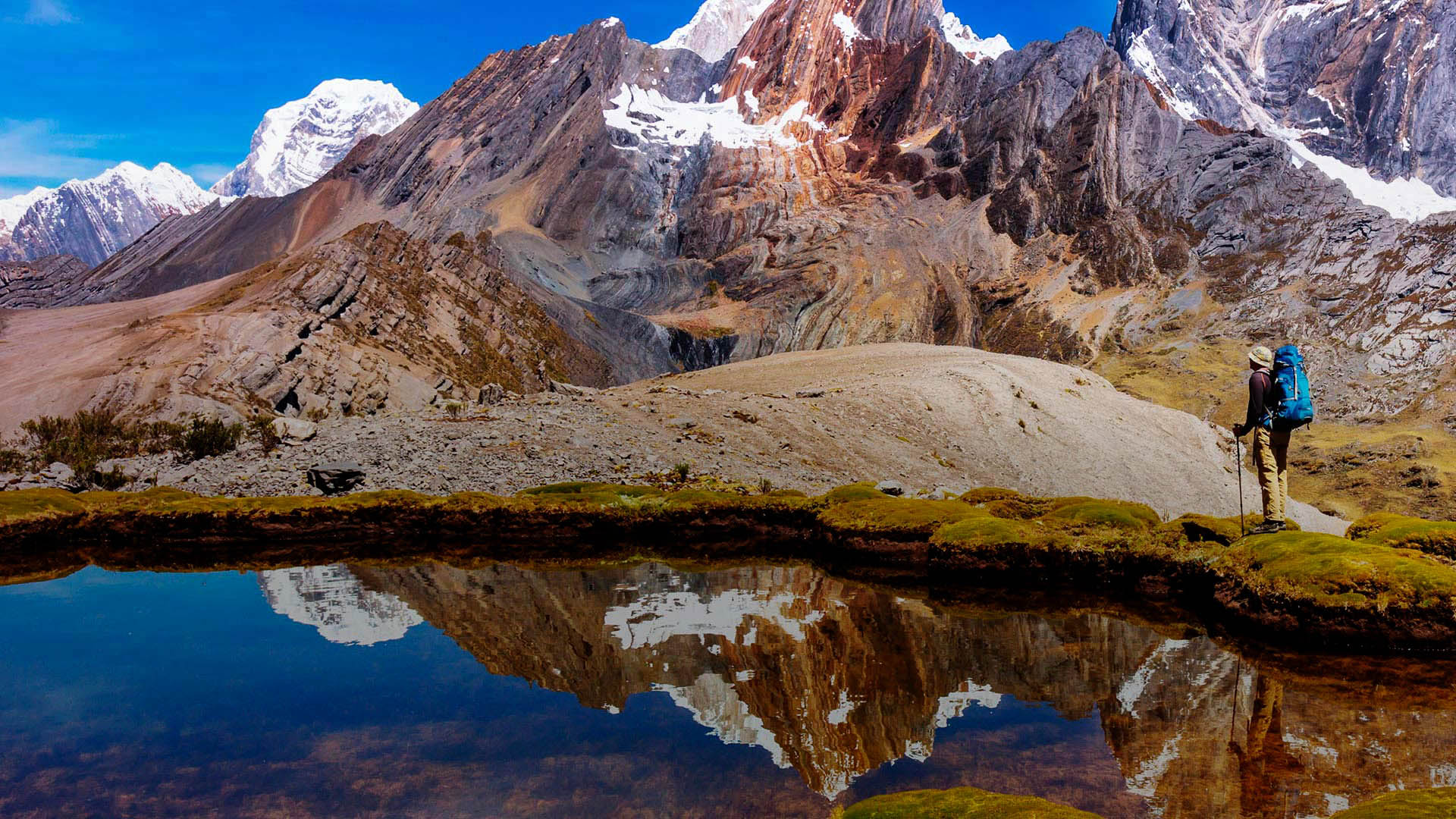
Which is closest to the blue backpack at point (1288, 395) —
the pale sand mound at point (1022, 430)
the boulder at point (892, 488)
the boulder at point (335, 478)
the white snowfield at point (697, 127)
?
the boulder at point (892, 488)

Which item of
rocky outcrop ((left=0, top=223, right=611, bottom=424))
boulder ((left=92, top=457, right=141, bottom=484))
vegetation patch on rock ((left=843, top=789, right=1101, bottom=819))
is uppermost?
rocky outcrop ((left=0, top=223, right=611, bottom=424))

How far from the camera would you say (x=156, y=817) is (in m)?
8.06

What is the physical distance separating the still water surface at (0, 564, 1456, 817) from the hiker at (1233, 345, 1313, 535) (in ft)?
12.2

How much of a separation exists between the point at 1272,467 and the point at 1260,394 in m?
1.53

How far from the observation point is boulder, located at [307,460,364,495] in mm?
28797

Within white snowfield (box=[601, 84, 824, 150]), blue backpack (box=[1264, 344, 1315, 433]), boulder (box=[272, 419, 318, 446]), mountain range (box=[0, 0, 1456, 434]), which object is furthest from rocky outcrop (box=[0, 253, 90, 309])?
blue backpack (box=[1264, 344, 1315, 433])

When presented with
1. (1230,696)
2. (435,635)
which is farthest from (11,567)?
(1230,696)

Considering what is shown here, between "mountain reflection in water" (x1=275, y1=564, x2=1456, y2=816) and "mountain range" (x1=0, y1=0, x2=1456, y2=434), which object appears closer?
"mountain reflection in water" (x1=275, y1=564, x2=1456, y2=816)

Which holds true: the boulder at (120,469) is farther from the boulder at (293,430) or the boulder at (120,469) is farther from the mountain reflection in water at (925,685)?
the mountain reflection in water at (925,685)

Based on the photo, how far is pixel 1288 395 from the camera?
14.1 metres

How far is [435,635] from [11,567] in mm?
12562

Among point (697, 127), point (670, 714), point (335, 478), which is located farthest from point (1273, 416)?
point (697, 127)

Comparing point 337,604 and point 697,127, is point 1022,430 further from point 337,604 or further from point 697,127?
point 697,127

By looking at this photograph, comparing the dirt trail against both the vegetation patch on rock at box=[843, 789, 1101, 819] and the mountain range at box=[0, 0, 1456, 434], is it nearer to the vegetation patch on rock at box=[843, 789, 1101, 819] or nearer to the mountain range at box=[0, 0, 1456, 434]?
the vegetation patch on rock at box=[843, 789, 1101, 819]
